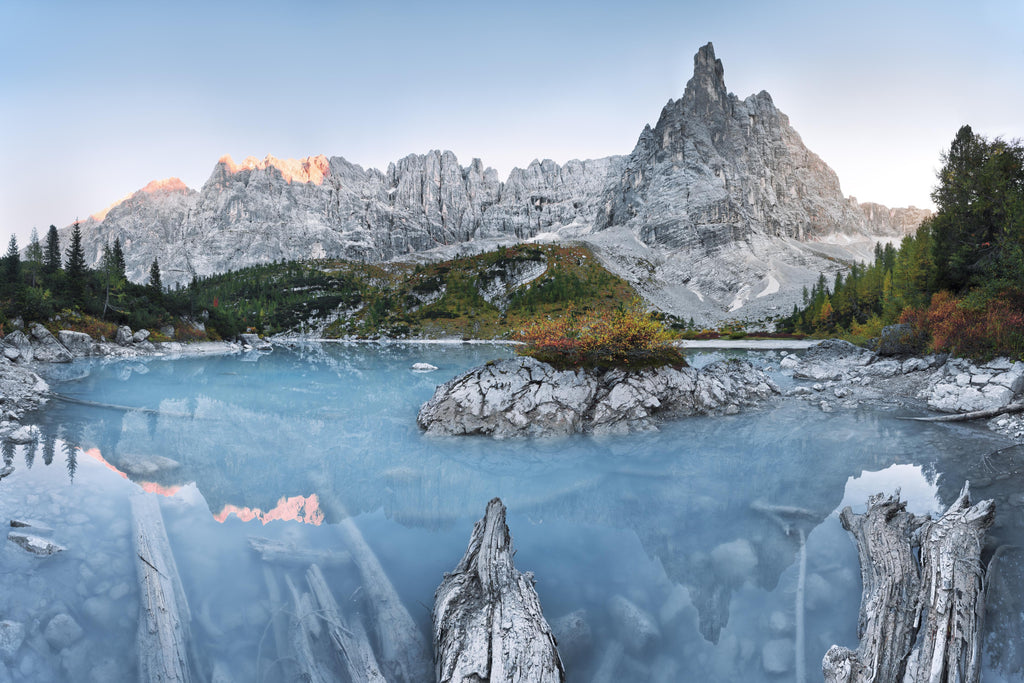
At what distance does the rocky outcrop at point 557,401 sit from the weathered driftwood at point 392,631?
29.5 ft

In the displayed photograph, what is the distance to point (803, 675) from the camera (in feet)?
16.0

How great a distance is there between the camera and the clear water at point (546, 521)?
17.7 ft

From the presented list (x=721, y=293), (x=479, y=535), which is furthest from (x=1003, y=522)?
(x=721, y=293)

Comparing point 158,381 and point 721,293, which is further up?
point 721,293

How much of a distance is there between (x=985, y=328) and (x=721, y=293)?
14274 cm

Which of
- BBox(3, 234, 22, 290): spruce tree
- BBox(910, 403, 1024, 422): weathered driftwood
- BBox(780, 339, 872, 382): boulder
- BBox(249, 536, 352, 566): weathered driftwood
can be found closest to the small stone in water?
BBox(249, 536, 352, 566): weathered driftwood

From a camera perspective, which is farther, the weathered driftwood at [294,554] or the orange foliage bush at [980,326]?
the orange foliage bush at [980,326]

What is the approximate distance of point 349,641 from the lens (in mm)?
5430

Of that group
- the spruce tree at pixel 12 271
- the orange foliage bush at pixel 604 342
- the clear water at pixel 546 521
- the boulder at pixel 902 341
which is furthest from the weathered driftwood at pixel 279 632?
the spruce tree at pixel 12 271

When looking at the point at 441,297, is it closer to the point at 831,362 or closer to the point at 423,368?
A: the point at 423,368

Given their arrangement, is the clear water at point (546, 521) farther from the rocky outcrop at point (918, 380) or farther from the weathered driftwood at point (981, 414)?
the rocky outcrop at point (918, 380)

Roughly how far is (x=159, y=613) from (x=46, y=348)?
168 feet

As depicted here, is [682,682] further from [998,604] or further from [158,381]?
[158,381]

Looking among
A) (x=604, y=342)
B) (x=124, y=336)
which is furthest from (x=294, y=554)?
(x=124, y=336)
